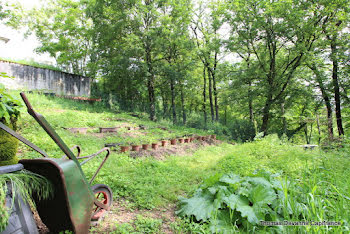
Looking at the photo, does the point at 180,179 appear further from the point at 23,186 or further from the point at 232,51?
the point at 232,51

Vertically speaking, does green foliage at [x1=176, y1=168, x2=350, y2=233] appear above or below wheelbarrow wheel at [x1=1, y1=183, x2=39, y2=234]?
below

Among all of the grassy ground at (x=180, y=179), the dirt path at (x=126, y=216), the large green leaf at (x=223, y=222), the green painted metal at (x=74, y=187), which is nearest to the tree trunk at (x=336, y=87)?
the grassy ground at (x=180, y=179)

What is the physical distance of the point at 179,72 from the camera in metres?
14.5

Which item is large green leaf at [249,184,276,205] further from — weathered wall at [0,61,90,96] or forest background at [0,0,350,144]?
weathered wall at [0,61,90,96]

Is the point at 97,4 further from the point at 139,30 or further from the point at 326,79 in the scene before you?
the point at 326,79

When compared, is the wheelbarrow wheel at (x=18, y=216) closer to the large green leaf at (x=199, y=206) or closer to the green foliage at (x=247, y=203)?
the green foliage at (x=247, y=203)

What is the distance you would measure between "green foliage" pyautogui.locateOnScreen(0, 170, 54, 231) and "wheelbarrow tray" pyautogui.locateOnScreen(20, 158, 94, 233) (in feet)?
0.16

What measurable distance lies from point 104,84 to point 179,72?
24.0ft

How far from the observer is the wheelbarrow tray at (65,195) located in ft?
4.42

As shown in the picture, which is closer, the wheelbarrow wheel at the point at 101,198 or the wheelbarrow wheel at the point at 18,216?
the wheelbarrow wheel at the point at 18,216

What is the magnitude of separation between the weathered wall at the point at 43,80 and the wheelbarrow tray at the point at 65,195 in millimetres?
13162

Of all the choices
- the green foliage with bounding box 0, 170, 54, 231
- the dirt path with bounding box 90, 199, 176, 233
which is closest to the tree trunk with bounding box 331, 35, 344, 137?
the dirt path with bounding box 90, 199, 176, 233

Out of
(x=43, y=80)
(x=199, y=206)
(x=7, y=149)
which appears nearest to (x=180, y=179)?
(x=199, y=206)

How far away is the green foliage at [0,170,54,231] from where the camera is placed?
104cm
